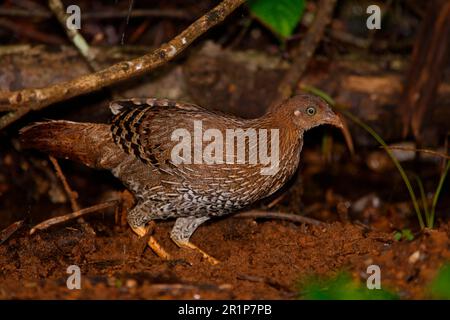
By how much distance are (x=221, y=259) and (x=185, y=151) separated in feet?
3.31

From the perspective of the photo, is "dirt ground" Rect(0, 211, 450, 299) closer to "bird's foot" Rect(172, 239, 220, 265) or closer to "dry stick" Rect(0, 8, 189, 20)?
"bird's foot" Rect(172, 239, 220, 265)

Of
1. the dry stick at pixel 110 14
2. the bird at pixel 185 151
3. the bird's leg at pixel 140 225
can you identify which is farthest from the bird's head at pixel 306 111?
the dry stick at pixel 110 14

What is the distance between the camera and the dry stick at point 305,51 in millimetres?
7016

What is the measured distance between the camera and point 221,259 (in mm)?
5852

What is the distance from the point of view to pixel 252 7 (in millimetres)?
6520

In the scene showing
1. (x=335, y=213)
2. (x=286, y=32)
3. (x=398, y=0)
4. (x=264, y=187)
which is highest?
(x=398, y=0)

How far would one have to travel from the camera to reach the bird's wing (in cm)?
545

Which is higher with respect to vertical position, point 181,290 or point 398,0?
point 398,0

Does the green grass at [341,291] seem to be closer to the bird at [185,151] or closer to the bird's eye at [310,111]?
the bird at [185,151]

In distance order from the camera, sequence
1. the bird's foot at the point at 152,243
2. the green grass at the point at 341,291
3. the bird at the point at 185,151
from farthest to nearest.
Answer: the bird's foot at the point at 152,243
the bird at the point at 185,151
the green grass at the point at 341,291

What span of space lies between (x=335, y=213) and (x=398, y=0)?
2.82 metres

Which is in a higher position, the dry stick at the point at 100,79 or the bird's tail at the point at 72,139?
the dry stick at the point at 100,79
